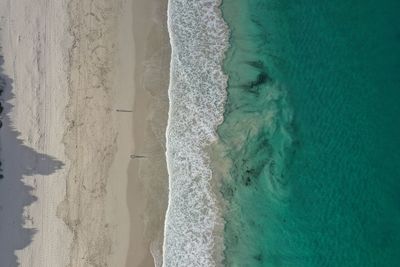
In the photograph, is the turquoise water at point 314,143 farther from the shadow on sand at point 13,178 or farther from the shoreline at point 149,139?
the shadow on sand at point 13,178

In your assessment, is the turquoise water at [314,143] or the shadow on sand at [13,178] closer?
the shadow on sand at [13,178]

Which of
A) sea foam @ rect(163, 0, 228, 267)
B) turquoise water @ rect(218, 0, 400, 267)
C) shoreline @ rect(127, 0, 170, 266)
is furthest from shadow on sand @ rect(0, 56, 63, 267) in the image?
turquoise water @ rect(218, 0, 400, 267)

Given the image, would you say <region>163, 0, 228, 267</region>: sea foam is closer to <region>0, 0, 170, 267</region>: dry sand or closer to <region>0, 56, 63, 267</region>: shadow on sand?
<region>0, 0, 170, 267</region>: dry sand

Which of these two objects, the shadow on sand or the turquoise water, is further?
the turquoise water

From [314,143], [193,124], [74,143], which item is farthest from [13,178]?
[314,143]

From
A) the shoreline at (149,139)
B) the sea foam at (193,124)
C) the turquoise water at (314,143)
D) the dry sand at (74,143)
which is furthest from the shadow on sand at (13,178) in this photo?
the turquoise water at (314,143)
